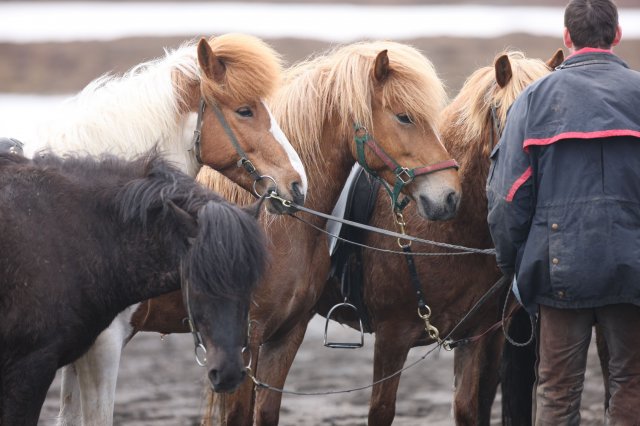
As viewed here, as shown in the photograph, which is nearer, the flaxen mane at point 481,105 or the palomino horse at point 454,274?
the flaxen mane at point 481,105

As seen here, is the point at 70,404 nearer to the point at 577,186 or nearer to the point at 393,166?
the point at 393,166

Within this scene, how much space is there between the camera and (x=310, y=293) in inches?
175

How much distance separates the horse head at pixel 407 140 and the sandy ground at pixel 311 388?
67.7 inches

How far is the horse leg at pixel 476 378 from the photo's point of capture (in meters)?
4.79

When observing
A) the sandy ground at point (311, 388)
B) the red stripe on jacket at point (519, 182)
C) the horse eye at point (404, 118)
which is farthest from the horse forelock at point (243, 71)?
the sandy ground at point (311, 388)

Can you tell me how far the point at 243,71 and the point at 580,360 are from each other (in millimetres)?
1640

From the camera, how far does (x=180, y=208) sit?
135 inches

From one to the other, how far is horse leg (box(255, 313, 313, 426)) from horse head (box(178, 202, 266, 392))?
1123 millimetres

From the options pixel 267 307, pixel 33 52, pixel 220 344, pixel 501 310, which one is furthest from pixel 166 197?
pixel 33 52

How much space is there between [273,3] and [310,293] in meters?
17.6

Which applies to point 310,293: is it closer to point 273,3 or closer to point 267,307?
point 267,307

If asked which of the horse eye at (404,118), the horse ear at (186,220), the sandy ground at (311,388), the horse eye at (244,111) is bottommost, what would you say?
the sandy ground at (311,388)

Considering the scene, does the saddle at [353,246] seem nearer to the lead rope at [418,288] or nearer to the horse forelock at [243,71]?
the lead rope at [418,288]

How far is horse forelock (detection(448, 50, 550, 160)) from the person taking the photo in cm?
445
